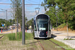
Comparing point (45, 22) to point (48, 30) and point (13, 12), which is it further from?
point (13, 12)

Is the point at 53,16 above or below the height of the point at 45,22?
above

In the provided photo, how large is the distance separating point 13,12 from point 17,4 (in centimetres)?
130

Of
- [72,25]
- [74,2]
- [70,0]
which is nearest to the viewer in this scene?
[70,0]

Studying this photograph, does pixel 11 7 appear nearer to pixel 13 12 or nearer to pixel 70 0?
pixel 13 12

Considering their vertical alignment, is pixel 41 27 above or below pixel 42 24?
below

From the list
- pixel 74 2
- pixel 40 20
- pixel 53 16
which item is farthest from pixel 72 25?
pixel 40 20

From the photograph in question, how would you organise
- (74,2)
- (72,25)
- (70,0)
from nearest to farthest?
(70,0), (74,2), (72,25)

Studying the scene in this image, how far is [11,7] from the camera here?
16.7 meters

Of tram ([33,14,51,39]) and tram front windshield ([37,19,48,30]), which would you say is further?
tram front windshield ([37,19,48,30])

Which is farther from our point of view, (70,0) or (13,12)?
(13,12)

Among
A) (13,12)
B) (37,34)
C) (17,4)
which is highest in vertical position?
(17,4)

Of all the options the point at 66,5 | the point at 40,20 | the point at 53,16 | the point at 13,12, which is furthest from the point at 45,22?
the point at 53,16

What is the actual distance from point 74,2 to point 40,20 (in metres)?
5.37

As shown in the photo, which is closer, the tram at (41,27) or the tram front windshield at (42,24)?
the tram at (41,27)
